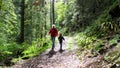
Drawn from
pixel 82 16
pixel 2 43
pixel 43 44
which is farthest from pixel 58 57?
pixel 82 16

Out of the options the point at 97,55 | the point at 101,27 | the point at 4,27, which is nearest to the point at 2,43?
the point at 4,27

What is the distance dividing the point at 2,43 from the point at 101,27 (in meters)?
8.81

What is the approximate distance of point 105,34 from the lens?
554 inches

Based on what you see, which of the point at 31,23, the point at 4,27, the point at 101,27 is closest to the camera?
the point at 101,27

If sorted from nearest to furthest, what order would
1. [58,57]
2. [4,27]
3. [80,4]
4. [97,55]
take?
[97,55] < [58,57] < [4,27] < [80,4]

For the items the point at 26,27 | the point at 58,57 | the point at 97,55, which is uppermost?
the point at 97,55

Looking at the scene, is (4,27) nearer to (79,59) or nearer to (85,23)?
(79,59)

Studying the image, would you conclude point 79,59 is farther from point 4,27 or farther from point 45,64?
point 4,27

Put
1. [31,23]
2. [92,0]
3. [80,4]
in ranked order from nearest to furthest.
→ [92,0] → [80,4] → [31,23]

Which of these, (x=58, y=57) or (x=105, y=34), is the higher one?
(x=105, y=34)

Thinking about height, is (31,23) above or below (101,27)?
below

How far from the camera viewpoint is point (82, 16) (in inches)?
1081

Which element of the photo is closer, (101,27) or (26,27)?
(101,27)

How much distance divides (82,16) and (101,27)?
12.4 m
